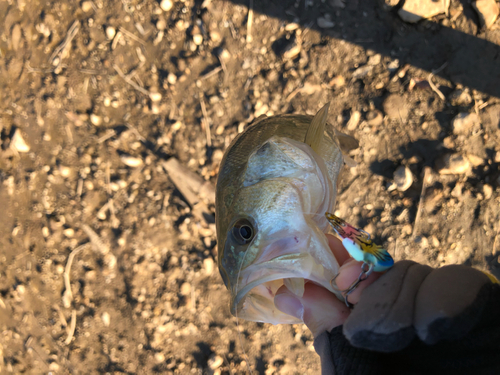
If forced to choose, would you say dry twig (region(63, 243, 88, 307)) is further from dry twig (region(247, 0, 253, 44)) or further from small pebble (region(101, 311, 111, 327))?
dry twig (region(247, 0, 253, 44))

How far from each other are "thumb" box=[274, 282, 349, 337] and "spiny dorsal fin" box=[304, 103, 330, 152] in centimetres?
99

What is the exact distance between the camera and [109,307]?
3.52 meters

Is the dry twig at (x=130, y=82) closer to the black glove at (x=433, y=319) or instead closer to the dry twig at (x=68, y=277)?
the dry twig at (x=68, y=277)

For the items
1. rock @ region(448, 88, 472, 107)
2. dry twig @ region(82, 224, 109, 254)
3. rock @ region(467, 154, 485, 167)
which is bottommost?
dry twig @ region(82, 224, 109, 254)

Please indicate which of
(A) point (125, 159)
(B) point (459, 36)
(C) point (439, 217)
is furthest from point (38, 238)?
(B) point (459, 36)

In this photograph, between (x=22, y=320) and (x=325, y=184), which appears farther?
(x=22, y=320)

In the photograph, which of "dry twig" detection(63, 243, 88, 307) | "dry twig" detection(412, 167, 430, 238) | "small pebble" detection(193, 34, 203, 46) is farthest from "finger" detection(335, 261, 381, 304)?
"dry twig" detection(63, 243, 88, 307)

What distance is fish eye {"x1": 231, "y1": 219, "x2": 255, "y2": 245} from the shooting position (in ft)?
5.85

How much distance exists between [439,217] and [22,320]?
5.10 metres

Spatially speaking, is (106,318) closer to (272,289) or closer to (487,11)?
(272,289)

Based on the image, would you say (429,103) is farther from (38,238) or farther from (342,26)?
(38,238)

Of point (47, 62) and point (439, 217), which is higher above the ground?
point (47, 62)

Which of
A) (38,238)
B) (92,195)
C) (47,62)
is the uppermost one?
(47,62)

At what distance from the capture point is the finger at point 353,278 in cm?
162
